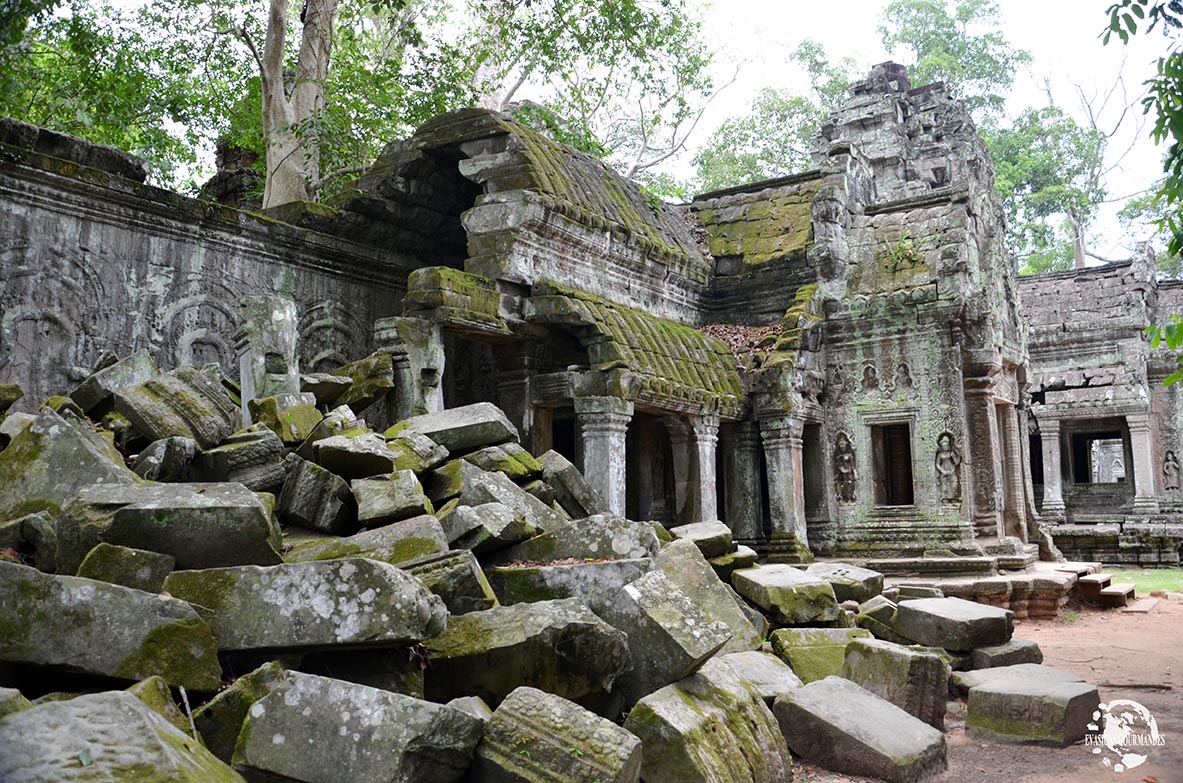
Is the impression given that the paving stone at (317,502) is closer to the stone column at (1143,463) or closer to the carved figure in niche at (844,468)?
the carved figure in niche at (844,468)

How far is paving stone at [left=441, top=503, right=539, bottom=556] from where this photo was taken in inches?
194

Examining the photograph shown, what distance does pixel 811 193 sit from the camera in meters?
13.4

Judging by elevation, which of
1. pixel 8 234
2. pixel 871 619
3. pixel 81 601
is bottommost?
pixel 871 619

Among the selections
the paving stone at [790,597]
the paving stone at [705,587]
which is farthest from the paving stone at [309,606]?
the paving stone at [790,597]

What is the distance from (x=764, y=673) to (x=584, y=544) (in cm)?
128

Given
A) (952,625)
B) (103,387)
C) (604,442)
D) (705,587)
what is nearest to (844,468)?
→ (604,442)

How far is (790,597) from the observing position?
6977 mm

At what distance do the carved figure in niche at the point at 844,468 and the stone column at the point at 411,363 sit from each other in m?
6.24

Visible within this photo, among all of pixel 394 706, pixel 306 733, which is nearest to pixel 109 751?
pixel 306 733

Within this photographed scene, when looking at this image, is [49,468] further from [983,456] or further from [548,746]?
[983,456]

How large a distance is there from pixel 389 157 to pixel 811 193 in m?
5.96

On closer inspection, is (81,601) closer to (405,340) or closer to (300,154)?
(405,340)

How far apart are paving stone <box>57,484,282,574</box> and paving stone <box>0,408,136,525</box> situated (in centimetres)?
38

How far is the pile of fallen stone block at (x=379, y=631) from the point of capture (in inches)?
125
